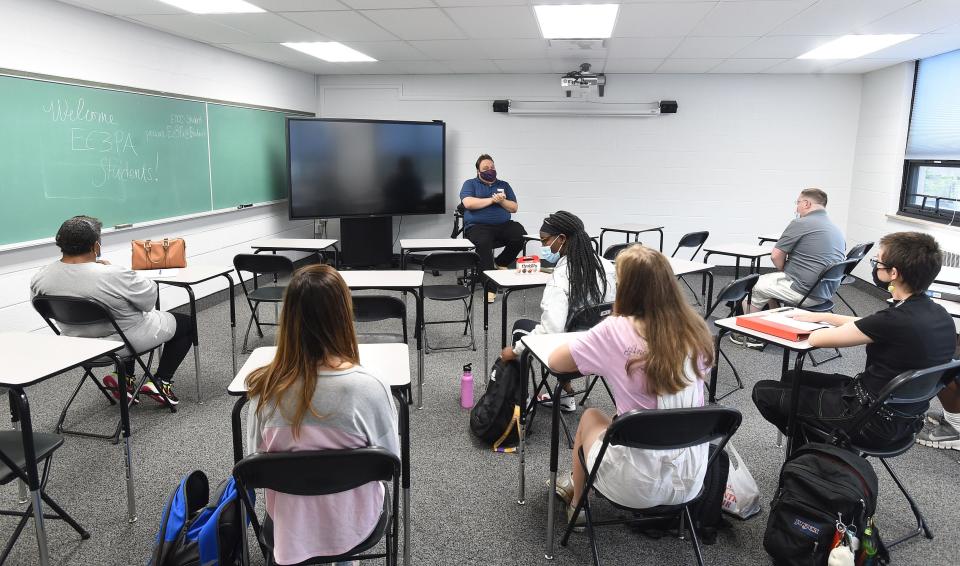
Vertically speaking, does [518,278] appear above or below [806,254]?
below

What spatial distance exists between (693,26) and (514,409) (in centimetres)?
342

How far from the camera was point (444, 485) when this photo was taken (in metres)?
2.71

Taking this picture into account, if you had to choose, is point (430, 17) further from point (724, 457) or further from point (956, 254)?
point (956, 254)

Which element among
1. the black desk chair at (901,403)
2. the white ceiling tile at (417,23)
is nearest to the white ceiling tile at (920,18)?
the black desk chair at (901,403)

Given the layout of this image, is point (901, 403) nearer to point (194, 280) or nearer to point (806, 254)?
point (806, 254)

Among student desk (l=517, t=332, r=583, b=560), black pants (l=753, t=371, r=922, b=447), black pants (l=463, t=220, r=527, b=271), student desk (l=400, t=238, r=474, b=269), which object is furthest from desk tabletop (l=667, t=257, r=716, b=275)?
black pants (l=463, t=220, r=527, b=271)

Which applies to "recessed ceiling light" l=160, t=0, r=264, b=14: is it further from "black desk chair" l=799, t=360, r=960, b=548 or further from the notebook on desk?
"black desk chair" l=799, t=360, r=960, b=548

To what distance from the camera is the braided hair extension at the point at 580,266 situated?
9.93 feet

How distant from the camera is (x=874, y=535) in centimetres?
201

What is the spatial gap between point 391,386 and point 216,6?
353 centimetres

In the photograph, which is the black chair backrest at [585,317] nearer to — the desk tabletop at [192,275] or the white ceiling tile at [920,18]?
the desk tabletop at [192,275]

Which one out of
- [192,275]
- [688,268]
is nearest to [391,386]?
[192,275]

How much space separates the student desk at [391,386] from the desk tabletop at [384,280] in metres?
1.17

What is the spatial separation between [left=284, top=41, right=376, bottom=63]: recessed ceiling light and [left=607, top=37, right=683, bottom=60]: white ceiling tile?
253 cm
